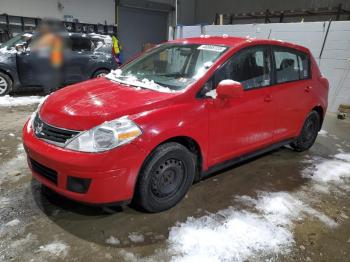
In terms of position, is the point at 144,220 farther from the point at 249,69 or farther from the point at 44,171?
the point at 249,69

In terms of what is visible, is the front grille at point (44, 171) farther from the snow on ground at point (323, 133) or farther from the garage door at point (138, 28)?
the garage door at point (138, 28)

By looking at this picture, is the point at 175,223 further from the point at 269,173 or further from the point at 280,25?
the point at 280,25

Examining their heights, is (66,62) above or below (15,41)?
below

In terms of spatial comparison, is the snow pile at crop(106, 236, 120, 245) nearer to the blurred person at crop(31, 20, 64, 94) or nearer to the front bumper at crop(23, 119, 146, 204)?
the front bumper at crop(23, 119, 146, 204)

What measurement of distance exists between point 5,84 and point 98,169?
19.7ft

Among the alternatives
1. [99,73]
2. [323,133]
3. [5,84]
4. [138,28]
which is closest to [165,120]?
[323,133]

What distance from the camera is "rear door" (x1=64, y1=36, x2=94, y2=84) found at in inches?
318

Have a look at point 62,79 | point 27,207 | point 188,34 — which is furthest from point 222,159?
→ point 188,34

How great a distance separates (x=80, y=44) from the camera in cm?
827

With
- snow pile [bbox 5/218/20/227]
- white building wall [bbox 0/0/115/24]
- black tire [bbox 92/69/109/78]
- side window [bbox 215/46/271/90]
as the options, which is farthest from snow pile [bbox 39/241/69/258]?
white building wall [bbox 0/0/115/24]

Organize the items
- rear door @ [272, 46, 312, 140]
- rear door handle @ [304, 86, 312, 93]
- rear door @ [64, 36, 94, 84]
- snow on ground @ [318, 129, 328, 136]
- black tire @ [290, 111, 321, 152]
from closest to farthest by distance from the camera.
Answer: rear door @ [272, 46, 312, 140], rear door handle @ [304, 86, 312, 93], black tire @ [290, 111, 321, 152], snow on ground @ [318, 129, 328, 136], rear door @ [64, 36, 94, 84]

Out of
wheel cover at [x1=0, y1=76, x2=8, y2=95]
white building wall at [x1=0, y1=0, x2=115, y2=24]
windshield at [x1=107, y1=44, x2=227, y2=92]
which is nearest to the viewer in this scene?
windshield at [x1=107, y1=44, x2=227, y2=92]

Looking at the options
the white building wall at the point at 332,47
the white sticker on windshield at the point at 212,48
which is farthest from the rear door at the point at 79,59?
the white sticker on windshield at the point at 212,48

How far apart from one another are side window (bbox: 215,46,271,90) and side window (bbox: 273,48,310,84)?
0.71 feet
